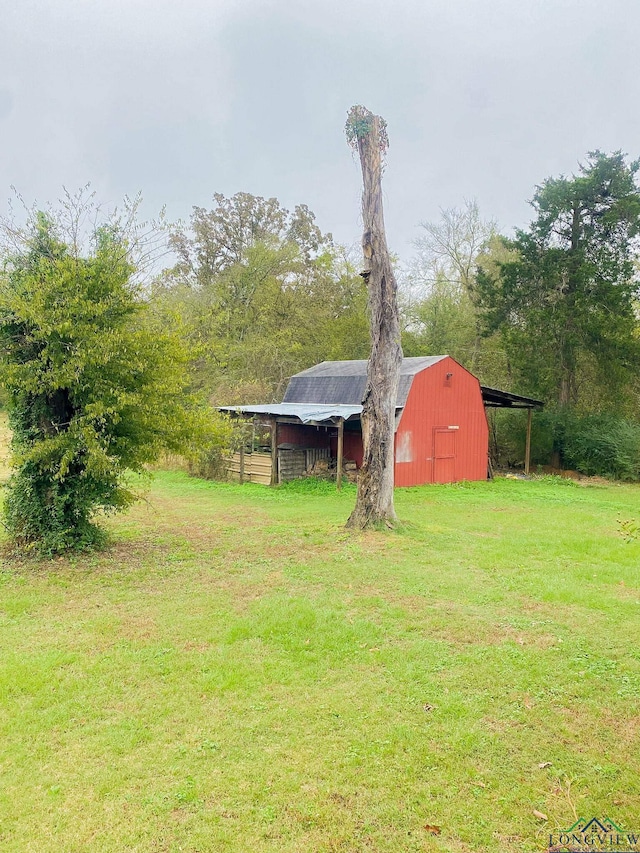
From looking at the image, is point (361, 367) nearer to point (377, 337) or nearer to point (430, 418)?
point (430, 418)

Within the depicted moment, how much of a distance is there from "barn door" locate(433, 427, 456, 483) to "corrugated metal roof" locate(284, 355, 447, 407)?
2105mm

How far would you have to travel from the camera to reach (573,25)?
4.65 meters

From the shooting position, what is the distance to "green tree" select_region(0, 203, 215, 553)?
23.3ft

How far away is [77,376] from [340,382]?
42.5 ft

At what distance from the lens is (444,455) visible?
17.8 metres

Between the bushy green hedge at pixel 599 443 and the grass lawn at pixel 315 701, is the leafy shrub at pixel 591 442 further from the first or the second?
the grass lawn at pixel 315 701

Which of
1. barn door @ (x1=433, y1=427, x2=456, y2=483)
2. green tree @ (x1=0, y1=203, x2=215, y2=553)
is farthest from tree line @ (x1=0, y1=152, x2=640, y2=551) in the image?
barn door @ (x1=433, y1=427, x2=456, y2=483)

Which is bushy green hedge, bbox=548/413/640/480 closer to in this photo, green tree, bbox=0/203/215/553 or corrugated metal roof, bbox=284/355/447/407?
corrugated metal roof, bbox=284/355/447/407

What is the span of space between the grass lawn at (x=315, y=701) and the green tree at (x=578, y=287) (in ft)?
48.4

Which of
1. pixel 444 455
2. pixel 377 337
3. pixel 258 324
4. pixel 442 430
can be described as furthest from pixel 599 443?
pixel 258 324

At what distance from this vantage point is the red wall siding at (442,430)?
54.9ft

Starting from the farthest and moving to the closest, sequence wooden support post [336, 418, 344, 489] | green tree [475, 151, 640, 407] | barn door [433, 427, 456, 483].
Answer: green tree [475, 151, 640, 407] < barn door [433, 427, 456, 483] < wooden support post [336, 418, 344, 489]

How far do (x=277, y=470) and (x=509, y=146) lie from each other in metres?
14.5

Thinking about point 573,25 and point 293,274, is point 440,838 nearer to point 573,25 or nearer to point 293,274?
point 573,25
